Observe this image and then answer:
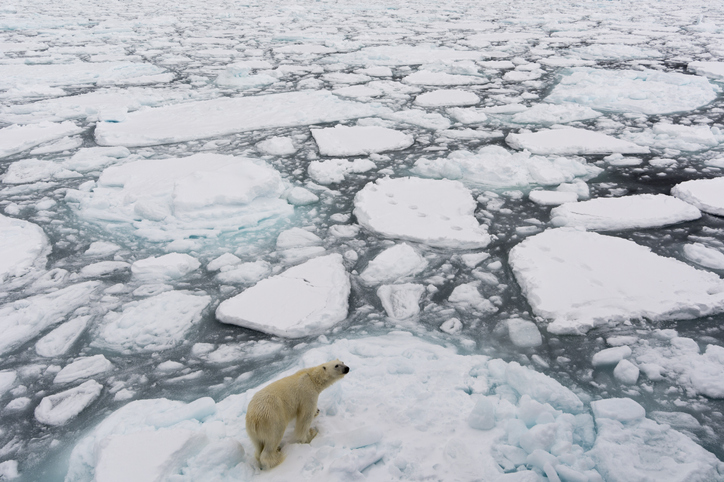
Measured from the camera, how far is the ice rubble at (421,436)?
1.31 metres

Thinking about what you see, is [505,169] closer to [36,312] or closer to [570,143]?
[570,143]

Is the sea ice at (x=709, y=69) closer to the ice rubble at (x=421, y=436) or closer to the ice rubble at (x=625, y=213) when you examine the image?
the ice rubble at (x=625, y=213)

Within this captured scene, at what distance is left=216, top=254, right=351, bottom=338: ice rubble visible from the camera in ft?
6.53

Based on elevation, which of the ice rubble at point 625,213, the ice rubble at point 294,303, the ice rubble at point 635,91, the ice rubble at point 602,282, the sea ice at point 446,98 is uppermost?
the ice rubble at point 294,303

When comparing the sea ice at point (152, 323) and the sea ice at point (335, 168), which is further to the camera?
the sea ice at point (335, 168)

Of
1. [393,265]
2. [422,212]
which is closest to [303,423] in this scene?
[393,265]

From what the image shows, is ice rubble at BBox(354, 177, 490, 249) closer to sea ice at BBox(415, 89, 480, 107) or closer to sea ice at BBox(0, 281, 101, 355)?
sea ice at BBox(0, 281, 101, 355)

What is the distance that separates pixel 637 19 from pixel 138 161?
11.8 metres

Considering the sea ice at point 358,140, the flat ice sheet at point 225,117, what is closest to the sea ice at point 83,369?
the sea ice at point 358,140

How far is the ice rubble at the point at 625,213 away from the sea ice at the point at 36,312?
2.59m

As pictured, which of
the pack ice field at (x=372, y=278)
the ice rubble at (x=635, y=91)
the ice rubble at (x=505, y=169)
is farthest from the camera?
the ice rubble at (x=635, y=91)

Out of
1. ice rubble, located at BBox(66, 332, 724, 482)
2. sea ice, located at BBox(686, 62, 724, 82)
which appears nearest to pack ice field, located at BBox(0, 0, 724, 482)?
ice rubble, located at BBox(66, 332, 724, 482)

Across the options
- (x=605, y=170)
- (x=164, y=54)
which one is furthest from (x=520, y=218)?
(x=164, y=54)

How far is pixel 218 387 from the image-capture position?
1.73 m
